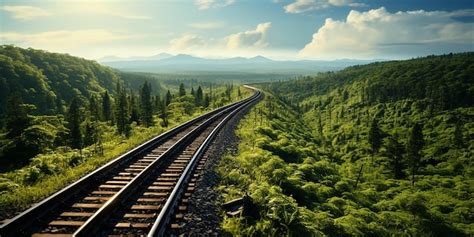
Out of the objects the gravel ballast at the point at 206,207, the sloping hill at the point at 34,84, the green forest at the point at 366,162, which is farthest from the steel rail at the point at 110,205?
the sloping hill at the point at 34,84

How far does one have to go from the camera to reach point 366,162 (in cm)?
8262

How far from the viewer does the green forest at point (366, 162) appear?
40.2ft

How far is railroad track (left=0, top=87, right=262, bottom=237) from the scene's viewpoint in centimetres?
767

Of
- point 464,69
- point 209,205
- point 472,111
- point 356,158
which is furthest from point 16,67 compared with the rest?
point 464,69

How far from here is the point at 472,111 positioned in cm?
12631

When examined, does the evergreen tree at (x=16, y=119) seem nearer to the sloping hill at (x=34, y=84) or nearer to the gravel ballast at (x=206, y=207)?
the gravel ballast at (x=206, y=207)

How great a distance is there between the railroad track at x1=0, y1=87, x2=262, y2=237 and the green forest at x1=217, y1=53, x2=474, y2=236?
5.47 feet

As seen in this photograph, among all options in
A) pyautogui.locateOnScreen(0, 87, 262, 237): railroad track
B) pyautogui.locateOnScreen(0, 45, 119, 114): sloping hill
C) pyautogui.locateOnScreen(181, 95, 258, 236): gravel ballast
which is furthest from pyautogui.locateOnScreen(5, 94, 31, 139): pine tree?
pyautogui.locateOnScreen(0, 45, 119, 114): sloping hill

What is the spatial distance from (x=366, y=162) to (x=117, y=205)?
82.1 metres

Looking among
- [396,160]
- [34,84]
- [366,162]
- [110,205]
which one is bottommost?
[366,162]

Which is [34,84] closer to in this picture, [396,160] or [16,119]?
[16,119]

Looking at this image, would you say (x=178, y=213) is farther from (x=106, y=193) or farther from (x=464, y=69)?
(x=464, y=69)

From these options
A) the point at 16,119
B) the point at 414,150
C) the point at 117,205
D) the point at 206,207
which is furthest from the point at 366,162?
the point at 117,205

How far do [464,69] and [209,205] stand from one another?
671 ft
